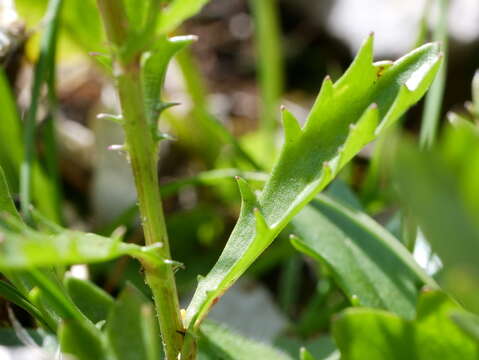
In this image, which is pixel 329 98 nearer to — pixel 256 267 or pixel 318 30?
pixel 256 267

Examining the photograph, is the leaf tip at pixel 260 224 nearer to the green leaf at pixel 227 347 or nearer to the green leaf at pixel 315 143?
the green leaf at pixel 315 143

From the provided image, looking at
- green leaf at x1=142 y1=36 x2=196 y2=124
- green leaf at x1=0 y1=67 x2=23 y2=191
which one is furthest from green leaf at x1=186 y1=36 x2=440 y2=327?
green leaf at x1=0 y1=67 x2=23 y2=191

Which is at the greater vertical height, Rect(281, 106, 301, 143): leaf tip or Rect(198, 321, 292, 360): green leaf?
Rect(281, 106, 301, 143): leaf tip

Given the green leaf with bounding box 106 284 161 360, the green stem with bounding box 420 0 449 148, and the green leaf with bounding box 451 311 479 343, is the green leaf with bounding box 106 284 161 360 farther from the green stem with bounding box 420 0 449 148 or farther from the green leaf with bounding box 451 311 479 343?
the green stem with bounding box 420 0 449 148

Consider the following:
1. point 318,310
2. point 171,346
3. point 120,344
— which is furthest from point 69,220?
point 120,344

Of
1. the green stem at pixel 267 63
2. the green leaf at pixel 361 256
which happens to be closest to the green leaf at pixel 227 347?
the green leaf at pixel 361 256

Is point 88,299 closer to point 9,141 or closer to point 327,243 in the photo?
point 327,243
